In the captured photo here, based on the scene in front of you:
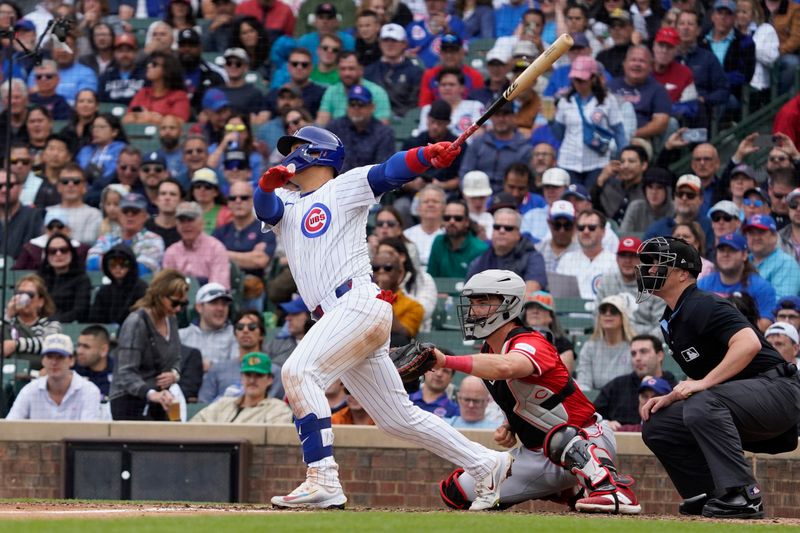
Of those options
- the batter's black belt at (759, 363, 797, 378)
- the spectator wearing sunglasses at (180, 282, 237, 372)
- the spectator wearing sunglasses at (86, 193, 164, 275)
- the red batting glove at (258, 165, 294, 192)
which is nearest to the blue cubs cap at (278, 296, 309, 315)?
the spectator wearing sunglasses at (180, 282, 237, 372)

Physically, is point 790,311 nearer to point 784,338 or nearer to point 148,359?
point 784,338

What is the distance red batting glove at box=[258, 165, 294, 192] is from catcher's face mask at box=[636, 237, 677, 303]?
5.55 feet

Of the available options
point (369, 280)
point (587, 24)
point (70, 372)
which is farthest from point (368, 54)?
point (369, 280)

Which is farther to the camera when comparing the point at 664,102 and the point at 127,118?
the point at 127,118

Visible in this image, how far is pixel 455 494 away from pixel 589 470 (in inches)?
29.7

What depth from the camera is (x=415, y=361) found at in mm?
6289

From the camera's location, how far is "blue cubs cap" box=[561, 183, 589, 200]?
36.7ft

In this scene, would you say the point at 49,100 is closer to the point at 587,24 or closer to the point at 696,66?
the point at 587,24

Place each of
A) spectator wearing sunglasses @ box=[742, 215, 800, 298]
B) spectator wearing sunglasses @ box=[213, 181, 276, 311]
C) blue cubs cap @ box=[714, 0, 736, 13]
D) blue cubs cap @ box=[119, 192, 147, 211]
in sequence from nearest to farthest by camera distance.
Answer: spectator wearing sunglasses @ box=[742, 215, 800, 298] < spectator wearing sunglasses @ box=[213, 181, 276, 311] < blue cubs cap @ box=[119, 192, 147, 211] < blue cubs cap @ box=[714, 0, 736, 13]

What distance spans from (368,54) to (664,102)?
115 inches

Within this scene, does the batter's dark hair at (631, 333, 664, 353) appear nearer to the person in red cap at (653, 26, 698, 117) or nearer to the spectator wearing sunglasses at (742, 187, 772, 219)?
the spectator wearing sunglasses at (742, 187, 772, 219)

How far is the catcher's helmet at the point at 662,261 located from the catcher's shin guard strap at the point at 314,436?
1632 millimetres

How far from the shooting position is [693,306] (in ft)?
21.6

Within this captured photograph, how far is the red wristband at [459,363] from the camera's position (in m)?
6.18
